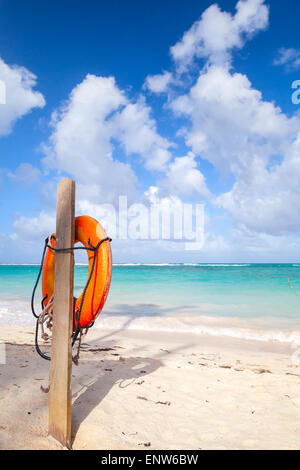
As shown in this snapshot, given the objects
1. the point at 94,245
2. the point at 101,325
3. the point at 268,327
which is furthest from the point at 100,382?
the point at 268,327

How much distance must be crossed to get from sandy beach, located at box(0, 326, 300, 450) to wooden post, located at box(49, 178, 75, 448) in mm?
198

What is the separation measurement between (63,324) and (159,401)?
175cm

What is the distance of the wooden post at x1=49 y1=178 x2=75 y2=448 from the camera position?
7.34 feet

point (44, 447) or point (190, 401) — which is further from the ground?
point (44, 447)

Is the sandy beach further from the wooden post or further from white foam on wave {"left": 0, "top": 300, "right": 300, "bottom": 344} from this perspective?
white foam on wave {"left": 0, "top": 300, "right": 300, "bottom": 344}

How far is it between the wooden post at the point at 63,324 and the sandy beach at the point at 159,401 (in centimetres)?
20
